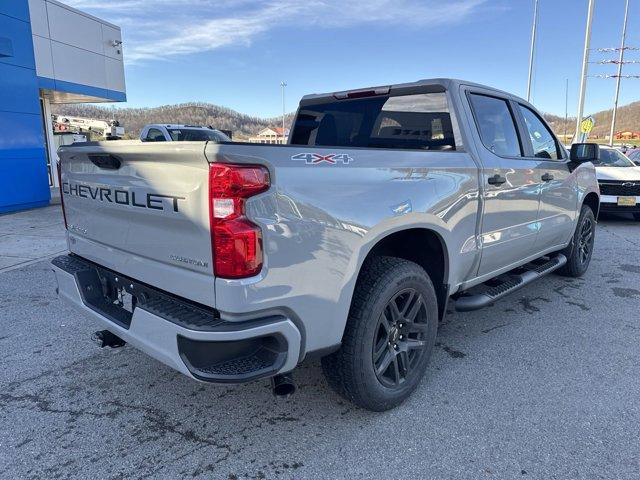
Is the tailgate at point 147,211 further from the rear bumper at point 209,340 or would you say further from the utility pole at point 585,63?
the utility pole at point 585,63

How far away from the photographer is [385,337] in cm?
283

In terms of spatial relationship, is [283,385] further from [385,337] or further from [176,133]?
[176,133]

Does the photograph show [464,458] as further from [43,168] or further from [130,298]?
[43,168]

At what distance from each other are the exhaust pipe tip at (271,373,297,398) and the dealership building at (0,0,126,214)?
1148 cm

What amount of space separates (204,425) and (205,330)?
0.99m

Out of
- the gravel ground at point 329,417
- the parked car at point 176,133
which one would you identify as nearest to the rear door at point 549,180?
the gravel ground at point 329,417

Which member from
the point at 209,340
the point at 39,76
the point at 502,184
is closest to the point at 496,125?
the point at 502,184

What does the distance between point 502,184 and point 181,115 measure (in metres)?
40.1

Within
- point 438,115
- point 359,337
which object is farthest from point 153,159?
point 438,115

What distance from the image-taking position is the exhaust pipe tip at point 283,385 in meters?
2.33

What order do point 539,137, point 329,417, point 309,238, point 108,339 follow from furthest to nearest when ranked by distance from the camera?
point 539,137
point 108,339
point 329,417
point 309,238

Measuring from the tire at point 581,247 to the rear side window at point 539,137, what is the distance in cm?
111

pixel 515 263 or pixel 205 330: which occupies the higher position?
pixel 205 330

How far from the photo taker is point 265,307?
6.91 feet
